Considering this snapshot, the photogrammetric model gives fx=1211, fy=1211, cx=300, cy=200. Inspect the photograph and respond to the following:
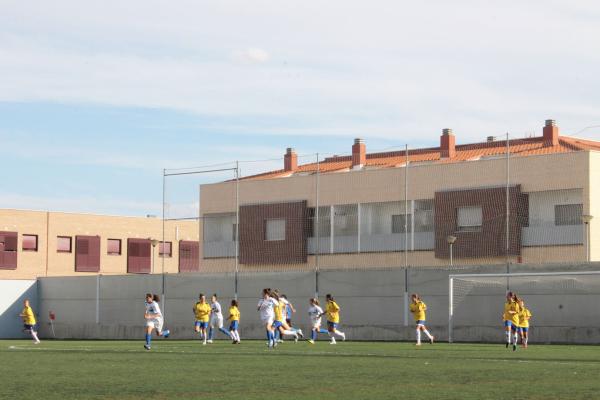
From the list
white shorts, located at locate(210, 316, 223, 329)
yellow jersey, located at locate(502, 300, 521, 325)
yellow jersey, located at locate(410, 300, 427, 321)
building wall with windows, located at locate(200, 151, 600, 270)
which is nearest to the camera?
yellow jersey, located at locate(502, 300, 521, 325)

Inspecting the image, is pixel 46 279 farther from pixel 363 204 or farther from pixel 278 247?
pixel 363 204

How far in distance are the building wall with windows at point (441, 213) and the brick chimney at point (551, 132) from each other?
8708mm

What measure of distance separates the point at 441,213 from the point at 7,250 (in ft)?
103

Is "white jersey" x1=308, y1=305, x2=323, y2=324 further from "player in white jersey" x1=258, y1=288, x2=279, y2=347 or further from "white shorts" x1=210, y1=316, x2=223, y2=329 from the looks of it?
"player in white jersey" x1=258, y1=288, x2=279, y2=347

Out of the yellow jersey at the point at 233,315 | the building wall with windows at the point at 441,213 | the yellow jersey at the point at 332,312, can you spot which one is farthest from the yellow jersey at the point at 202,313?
the building wall with windows at the point at 441,213

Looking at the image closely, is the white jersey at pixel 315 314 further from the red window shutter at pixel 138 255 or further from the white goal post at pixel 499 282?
the red window shutter at pixel 138 255

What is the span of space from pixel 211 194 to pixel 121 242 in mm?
17731

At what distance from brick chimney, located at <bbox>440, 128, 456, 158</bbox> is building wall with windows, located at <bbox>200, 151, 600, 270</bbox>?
6368 millimetres

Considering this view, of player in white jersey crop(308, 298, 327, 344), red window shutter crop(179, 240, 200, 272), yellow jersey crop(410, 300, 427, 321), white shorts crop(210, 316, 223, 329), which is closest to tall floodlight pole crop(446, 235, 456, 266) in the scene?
player in white jersey crop(308, 298, 327, 344)

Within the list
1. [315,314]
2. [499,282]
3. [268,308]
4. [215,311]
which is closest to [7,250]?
[215,311]

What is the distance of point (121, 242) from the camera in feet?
273

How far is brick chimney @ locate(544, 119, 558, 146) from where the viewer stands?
64.7m

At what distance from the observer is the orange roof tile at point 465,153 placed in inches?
2301

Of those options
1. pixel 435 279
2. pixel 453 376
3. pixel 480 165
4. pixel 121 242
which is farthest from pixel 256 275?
pixel 121 242
